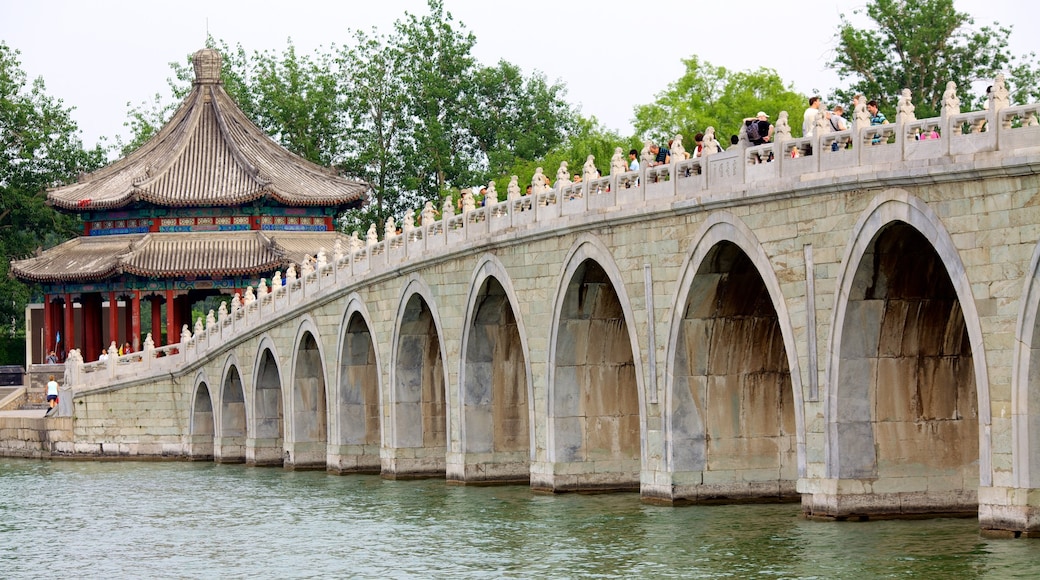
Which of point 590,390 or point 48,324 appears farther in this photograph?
point 48,324

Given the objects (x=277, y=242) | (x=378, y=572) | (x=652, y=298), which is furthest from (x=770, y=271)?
(x=277, y=242)

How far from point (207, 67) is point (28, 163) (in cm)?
1013

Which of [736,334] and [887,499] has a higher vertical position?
[736,334]

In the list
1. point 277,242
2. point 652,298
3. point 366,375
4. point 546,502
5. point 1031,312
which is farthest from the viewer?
point 277,242

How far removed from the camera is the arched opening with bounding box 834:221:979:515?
24.4 m

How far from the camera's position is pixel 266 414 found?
148ft

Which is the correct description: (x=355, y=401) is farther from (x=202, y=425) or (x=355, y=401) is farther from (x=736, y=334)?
(x=736, y=334)

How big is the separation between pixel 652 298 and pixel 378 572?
701 cm

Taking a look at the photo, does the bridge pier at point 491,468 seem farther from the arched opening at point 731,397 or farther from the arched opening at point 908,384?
the arched opening at point 908,384

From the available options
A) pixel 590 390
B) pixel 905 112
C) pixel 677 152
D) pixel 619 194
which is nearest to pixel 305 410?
pixel 590 390

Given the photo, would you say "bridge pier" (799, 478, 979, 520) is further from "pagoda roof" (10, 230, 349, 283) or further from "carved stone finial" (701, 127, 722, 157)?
"pagoda roof" (10, 230, 349, 283)

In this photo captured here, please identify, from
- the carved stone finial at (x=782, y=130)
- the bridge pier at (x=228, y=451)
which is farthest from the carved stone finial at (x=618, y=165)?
the bridge pier at (x=228, y=451)

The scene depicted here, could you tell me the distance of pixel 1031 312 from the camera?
69.4 feet

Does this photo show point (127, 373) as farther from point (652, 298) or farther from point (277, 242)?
point (652, 298)
